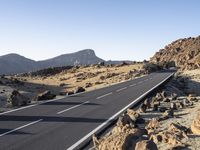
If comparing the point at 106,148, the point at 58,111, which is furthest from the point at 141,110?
the point at 106,148

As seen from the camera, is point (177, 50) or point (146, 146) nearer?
point (146, 146)

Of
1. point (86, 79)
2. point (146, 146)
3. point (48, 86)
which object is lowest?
point (48, 86)

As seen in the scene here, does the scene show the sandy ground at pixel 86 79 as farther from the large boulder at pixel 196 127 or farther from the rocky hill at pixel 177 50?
the rocky hill at pixel 177 50

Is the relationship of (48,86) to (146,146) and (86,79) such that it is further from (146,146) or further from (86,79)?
(146,146)

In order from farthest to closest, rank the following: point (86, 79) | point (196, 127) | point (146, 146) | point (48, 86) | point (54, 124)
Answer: point (86, 79) < point (48, 86) < point (54, 124) < point (196, 127) < point (146, 146)

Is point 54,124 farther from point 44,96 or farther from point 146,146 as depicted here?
point 44,96

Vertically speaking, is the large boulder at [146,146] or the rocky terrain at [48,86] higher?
the large boulder at [146,146]

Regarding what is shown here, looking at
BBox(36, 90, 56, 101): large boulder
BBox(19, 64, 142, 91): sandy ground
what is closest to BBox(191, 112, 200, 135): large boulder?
BBox(36, 90, 56, 101): large boulder

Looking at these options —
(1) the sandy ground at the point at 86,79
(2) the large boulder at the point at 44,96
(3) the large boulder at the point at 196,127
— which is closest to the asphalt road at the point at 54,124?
(3) the large boulder at the point at 196,127

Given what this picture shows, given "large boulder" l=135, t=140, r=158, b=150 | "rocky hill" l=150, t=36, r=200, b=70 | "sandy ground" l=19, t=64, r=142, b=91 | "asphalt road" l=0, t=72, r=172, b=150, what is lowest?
"sandy ground" l=19, t=64, r=142, b=91

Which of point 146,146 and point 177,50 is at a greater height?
point 177,50

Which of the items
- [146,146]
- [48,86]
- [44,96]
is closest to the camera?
[146,146]

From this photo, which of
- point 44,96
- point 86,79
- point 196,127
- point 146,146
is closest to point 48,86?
point 86,79

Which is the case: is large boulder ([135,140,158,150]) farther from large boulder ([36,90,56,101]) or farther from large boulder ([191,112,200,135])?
large boulder ([36,90,56,101])
